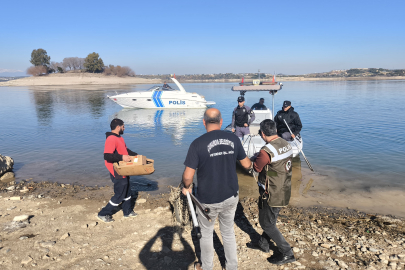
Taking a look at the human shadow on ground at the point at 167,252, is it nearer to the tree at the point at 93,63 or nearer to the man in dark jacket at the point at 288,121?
the man in dark jacket at the point at 288,121

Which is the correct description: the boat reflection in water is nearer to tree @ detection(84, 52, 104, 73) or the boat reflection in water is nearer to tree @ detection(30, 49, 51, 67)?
→ tree @ detection(84, 52, 104, 73)

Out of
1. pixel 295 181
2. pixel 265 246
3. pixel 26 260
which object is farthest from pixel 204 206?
pixel 295 181

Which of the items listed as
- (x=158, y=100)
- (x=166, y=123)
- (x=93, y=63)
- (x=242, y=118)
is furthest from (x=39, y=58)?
(x=242, y=118)

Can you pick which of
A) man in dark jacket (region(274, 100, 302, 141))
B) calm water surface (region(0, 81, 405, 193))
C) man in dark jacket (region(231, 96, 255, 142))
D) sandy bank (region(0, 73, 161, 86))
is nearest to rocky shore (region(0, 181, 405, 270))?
calm water surface (region(0, 81, 405, 193))

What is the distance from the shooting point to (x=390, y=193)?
21.2 feet

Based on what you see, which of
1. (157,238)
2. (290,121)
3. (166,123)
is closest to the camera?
(157,238)

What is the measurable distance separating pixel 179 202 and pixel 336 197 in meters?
3.88

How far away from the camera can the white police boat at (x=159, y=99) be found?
24.4 metres

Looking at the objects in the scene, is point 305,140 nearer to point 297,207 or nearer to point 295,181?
point 295,181

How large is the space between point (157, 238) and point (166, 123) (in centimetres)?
1428

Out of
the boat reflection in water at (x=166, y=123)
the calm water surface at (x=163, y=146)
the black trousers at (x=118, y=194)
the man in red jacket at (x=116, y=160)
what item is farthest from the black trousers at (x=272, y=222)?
the boat reflection in water at (x=166, y=123)

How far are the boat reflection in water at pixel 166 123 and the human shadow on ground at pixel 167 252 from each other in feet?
26.9

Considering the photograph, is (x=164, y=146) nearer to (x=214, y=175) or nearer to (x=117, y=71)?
(x=214, y=175)

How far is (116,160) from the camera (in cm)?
443
